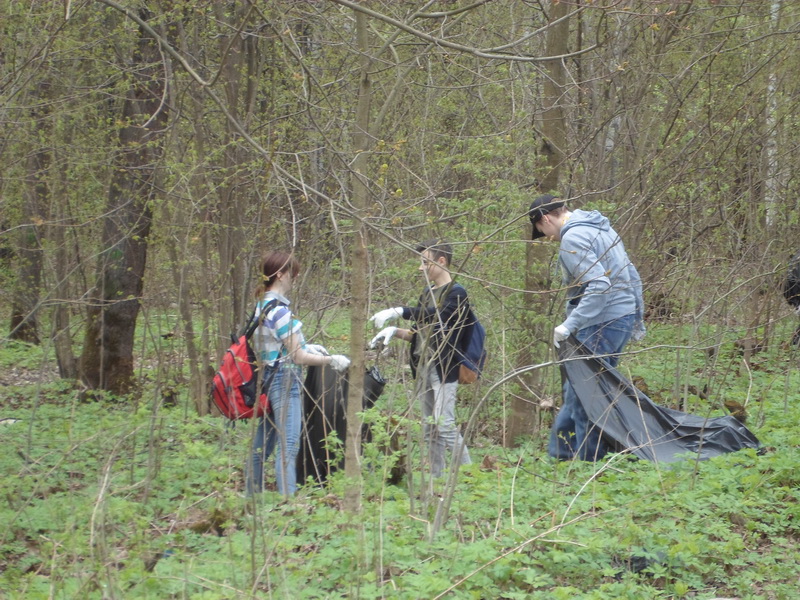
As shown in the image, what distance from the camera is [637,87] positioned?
7.31m

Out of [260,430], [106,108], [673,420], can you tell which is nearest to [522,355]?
[673,420]

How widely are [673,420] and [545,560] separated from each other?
210 cm

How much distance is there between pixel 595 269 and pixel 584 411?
890mm

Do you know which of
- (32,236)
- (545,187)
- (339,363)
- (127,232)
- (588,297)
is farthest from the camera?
(32,236)

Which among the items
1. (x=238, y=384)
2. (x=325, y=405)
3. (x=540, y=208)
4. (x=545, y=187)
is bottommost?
(x=325, y=405)

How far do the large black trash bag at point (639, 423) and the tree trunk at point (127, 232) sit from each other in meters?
4.35

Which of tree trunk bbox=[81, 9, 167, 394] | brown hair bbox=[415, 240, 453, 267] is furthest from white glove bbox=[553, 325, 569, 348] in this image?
tree trunk bbox=[81, 9, 167, 394]

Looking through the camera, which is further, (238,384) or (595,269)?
(595,269)

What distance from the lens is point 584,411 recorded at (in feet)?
17.6

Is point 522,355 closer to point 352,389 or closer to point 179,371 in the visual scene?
point 352,389

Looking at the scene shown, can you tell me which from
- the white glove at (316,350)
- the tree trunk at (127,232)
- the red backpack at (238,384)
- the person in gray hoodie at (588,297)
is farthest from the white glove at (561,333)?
the tree trunk at (127,232)

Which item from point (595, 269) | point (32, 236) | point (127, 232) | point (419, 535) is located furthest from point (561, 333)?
point (32, 236)

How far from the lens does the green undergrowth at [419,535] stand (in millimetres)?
3201

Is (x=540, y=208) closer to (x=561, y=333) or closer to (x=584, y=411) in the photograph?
(x=561, y=333)
